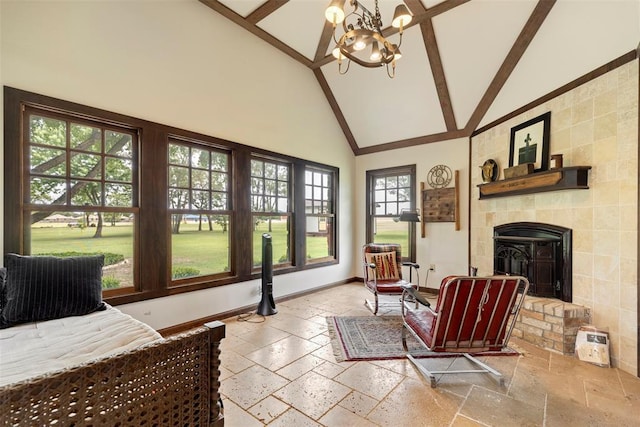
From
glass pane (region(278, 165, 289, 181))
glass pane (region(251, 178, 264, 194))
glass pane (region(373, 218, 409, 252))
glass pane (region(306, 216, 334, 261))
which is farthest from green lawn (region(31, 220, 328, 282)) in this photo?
glass pane (region(373, 218, 409, 252))

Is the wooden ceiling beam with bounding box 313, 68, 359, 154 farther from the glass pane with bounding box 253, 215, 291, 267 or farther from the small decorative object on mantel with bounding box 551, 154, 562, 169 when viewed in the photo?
the small decorative object on mantel with bounding box 551, 154, 562, 169

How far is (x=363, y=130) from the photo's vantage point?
5.60 m

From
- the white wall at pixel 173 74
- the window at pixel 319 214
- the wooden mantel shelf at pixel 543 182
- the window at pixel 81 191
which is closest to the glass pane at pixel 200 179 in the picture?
the white wall at pixel 173 74

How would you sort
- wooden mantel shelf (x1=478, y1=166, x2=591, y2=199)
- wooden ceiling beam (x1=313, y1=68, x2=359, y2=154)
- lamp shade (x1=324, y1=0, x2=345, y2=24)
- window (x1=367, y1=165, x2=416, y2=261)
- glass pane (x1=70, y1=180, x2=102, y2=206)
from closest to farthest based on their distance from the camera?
lamp shade (x1=324, y1=0, x2=345, y2=24)
glass pane (x1=70, y1=180, x2=102, y2=206)
wooden mantel shelf (x1=478, y1=166, x2=591, y2=199)
wooden ceiling beam (x1=313, y1=68, x2=359, y2=154)
window (x1=367, y1=165, x2=416, y2=261)

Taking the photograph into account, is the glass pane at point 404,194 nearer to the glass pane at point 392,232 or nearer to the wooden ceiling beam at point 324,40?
the glass pane at point 392,232

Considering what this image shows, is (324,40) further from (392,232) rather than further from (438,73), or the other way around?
(392,232)

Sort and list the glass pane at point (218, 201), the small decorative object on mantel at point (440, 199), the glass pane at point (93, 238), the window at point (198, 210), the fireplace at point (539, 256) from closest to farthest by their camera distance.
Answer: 1. the glass pane at point (93, 238)
2. the fireplace at point (539, 256)
3. the window at point (198, 210)
4. the glass pane at point (218, 201)
5. the small decorative object on mantel at point (440, 199)

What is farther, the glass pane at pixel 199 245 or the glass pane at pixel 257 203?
the glass pane at pixel 257 203

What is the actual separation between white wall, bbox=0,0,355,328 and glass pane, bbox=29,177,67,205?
767 millimetres

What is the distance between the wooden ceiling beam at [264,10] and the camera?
3.49 metres

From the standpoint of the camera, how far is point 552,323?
2.88 metres

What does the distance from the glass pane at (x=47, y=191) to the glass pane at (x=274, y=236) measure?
218 centimetres

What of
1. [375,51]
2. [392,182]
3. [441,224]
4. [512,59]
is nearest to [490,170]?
[441,224]

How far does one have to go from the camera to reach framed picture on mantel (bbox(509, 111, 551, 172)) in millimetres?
3246
